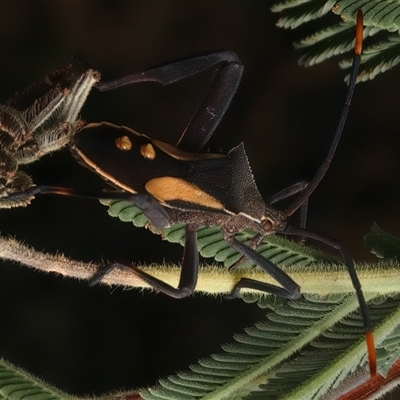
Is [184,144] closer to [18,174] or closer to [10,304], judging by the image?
[18,174]

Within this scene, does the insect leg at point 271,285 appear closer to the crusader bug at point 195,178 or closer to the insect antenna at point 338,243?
the crusader bug at point 195,178

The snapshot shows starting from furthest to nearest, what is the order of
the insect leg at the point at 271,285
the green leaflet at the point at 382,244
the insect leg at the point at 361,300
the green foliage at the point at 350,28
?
the green leaflet at the point at 382,244 → the insect leg at the point at 271,285 → the green foliage at the point at 350,28 → the insect leg at the point at 361,300

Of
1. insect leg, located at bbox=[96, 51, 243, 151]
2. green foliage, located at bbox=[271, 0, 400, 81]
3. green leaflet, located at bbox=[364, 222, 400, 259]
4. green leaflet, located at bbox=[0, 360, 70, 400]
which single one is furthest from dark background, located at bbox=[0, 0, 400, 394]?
green leaflet, located at bbox=[0, 360, 70, 400]

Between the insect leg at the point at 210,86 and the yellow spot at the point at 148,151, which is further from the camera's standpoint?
the insect leg at the point at 210,86

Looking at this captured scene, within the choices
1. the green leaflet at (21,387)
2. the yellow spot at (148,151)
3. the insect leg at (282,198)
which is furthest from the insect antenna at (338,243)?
the green leaflet at (21,387)

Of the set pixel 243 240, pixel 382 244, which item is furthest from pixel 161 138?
pixel 382 244

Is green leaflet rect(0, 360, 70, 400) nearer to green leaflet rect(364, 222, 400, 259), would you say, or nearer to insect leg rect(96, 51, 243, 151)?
insect leg rect(96, 51, 243, 151)

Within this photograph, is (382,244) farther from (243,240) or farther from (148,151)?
(148,151)
